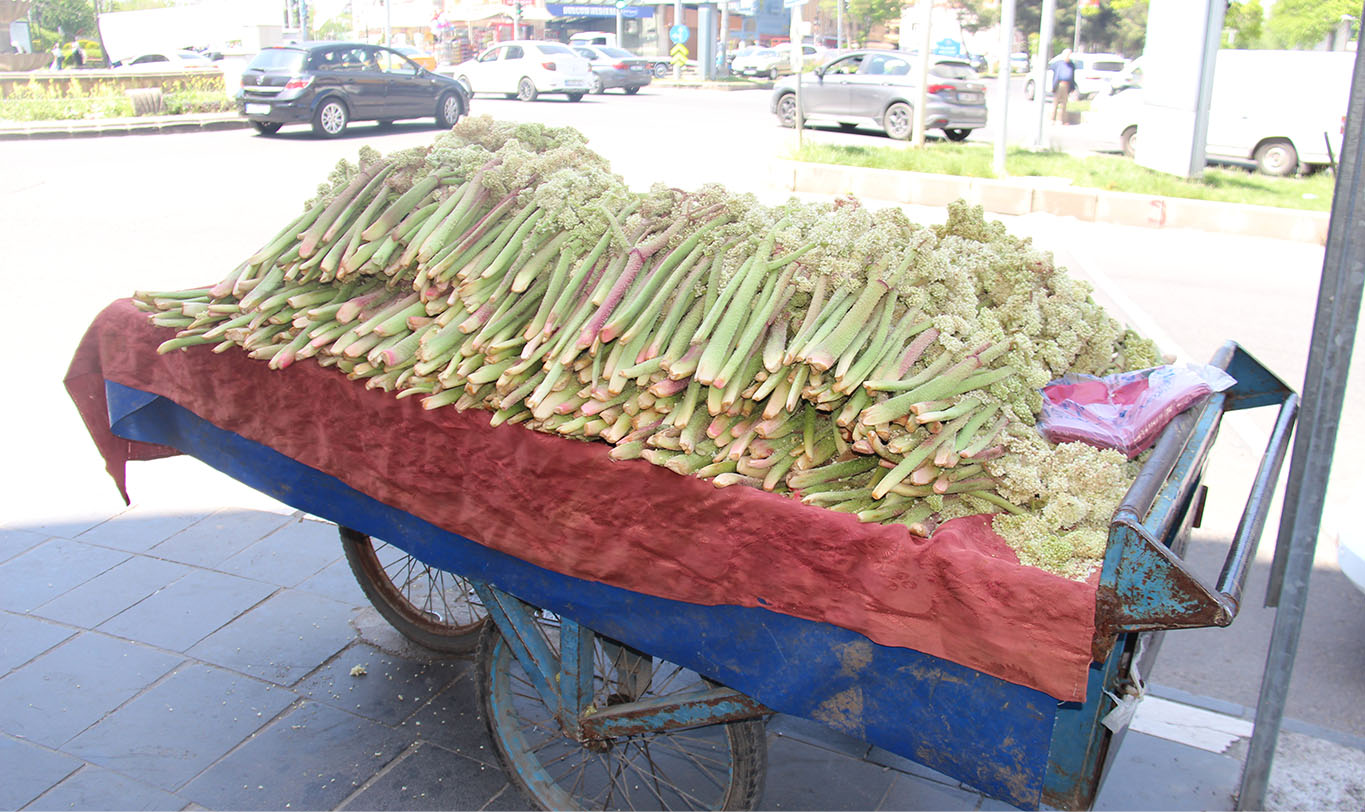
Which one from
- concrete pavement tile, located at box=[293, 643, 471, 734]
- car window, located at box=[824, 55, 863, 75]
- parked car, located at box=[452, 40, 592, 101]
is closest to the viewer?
concrete pavement tile, located at box=[293, 643, 471, 734]

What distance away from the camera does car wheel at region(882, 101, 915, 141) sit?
1728cm

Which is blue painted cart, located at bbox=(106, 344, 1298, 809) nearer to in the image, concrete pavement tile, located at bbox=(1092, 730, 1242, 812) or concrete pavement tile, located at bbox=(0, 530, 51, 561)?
concrete pavement tile, located at bbox=(1092, 730, 1242, 812)

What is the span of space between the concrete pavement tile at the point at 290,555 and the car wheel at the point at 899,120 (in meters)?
14.7

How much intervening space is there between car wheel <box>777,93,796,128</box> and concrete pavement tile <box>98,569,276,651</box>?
15.8 meters

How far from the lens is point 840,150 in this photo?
13.8 m

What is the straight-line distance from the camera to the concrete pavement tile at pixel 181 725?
10.4 feet

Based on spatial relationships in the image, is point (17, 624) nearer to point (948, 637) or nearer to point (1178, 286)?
point (948, 637)

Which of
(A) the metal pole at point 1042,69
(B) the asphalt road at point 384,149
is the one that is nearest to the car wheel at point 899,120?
(B) the asphalt road at point 384,149

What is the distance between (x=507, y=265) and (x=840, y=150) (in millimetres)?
11802

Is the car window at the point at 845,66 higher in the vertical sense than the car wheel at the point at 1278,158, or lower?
higher

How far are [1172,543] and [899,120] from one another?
16166mm

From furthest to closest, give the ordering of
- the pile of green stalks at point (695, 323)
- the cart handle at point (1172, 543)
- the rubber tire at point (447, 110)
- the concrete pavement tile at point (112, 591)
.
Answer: the rubber tire at point (447, 110) < the concrete pavement tile at point (112, 591) < the pile of green stalks at point (695, 323) < the cart handle at point (1172, 543)

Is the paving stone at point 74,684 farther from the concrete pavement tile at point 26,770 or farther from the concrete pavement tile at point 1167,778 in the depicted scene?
the concrete pavement tile at point 1167,778

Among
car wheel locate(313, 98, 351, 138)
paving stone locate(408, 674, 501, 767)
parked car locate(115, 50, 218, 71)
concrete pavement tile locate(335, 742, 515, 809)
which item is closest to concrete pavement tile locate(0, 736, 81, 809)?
concrete pavement tile locate(335, 742, 515, 809)
